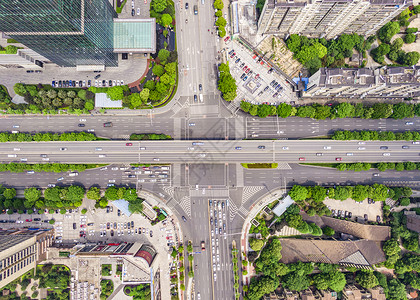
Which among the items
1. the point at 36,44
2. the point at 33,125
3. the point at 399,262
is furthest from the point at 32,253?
the point at 399,262

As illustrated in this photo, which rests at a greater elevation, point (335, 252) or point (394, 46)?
point (394, 46)

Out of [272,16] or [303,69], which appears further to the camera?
[303,69]

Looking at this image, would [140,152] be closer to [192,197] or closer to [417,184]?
[192,197]

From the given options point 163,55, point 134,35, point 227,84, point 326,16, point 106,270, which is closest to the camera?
point 326,16

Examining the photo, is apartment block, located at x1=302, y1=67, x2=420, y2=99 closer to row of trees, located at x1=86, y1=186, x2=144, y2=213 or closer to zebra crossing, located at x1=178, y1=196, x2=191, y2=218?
zebra crossing, located at x1=178, y1=196, x2=191, y2=218

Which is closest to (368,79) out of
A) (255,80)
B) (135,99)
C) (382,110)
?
(382,110)

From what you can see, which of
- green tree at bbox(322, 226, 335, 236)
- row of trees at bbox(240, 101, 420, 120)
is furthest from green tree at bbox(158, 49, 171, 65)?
green tree at bbox(322, 226, 335, 236)

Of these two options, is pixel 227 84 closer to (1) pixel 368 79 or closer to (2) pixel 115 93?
(2) pixel 115 93
